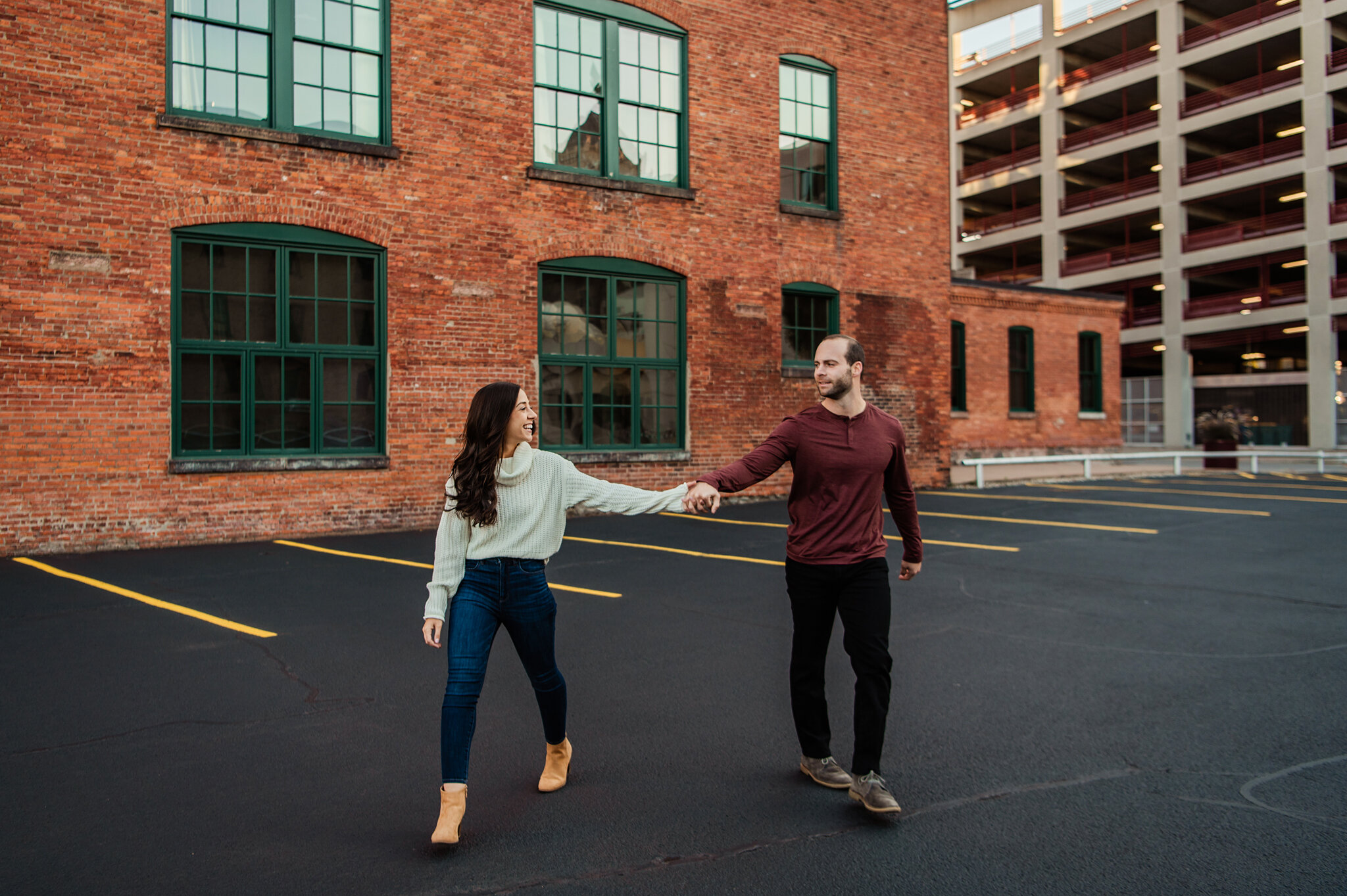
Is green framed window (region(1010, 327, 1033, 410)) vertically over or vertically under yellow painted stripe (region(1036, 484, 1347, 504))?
over

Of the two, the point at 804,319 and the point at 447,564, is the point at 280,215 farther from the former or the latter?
the point at 447,564

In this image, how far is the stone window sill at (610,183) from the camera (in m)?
14.0

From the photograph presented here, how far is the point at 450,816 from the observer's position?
11.2 ft

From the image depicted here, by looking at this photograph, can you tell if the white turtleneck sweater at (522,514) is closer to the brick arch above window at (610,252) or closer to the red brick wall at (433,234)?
the red brick wall at (433,234)

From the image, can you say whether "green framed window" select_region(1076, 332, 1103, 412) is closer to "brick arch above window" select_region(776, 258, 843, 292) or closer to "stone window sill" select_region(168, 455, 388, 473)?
"brick arch above window" select_region(776, 258, 843, 292)

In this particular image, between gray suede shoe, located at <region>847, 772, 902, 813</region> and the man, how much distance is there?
9.5 inches

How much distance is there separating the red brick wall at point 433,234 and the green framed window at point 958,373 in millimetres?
6387

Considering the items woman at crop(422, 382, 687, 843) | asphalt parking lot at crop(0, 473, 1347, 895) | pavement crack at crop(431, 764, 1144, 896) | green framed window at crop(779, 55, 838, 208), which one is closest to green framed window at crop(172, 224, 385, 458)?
asphalt parking lot at crop(0, 473, 1347, 895)

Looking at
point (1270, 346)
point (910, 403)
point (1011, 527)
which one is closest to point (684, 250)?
point (910, 403)

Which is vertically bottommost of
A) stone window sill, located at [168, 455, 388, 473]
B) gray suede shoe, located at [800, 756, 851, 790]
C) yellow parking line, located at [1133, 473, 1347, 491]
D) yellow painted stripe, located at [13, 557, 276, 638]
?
gray suede shoe, located at [800, 756, 851, 790]

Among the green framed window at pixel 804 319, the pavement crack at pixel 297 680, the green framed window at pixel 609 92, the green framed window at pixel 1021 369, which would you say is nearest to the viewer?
the pavement crack at pixel 297 680

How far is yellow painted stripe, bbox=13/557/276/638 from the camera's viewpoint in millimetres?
6848

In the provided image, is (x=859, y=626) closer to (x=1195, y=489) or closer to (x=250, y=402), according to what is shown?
(x=250, y=402)

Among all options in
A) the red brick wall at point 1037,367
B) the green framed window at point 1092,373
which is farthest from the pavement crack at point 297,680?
the green framed window at point 1092,373
